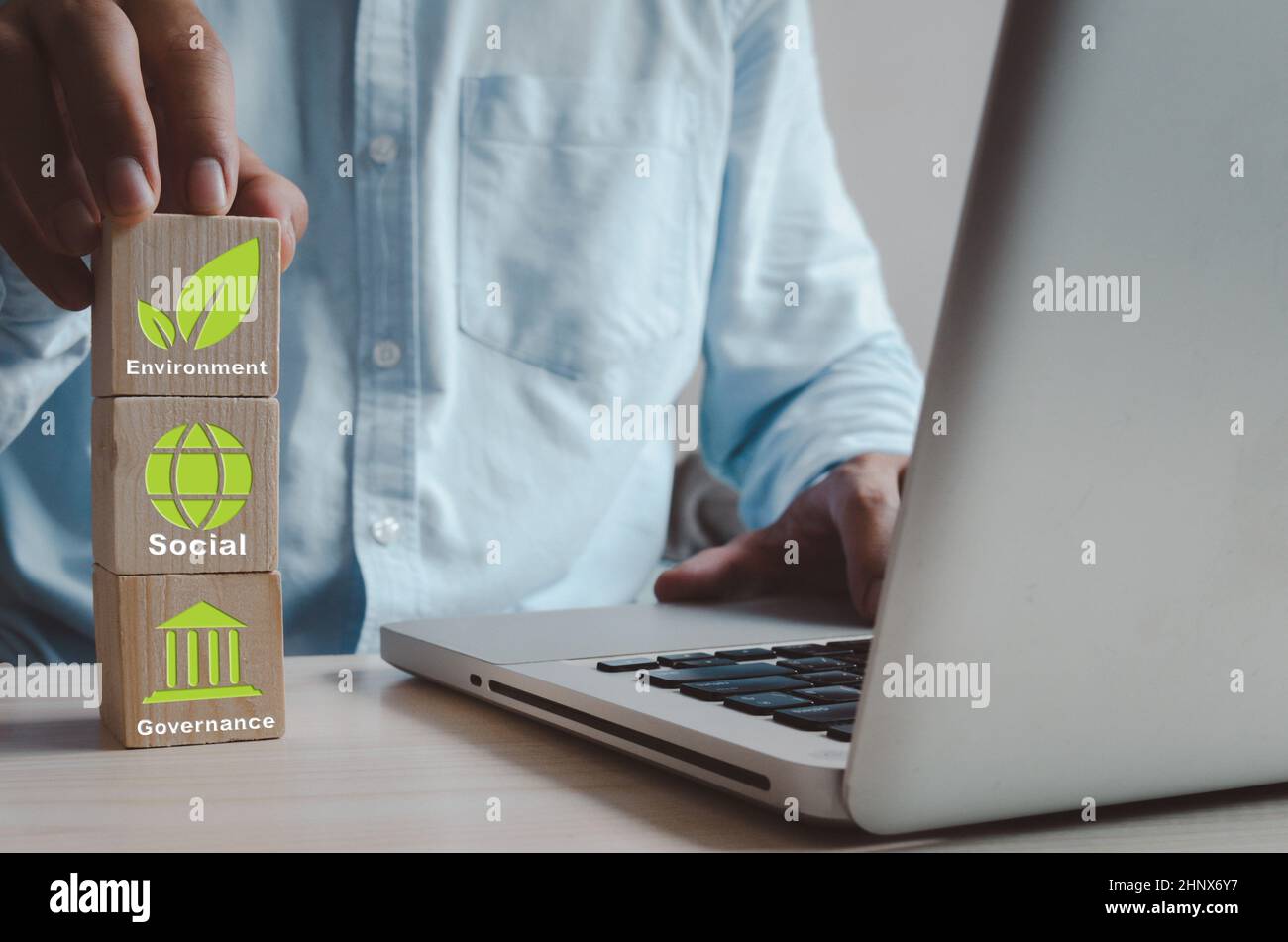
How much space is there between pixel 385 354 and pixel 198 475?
532 mm

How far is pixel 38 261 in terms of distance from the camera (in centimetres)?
56

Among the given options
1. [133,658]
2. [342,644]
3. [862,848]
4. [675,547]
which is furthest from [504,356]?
[675,547]

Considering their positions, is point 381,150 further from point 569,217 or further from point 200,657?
Result: point 200,657

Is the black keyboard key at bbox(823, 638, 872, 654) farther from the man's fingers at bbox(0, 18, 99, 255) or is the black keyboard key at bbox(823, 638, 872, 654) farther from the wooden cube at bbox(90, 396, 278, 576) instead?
the man's fingers at bbox(0, 18, 99, 255)

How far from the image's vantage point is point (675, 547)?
2.21 m

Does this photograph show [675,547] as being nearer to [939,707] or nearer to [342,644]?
[342,644]

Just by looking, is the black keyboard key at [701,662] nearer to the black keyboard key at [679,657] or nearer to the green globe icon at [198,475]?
the black keyboard key at [679,657]

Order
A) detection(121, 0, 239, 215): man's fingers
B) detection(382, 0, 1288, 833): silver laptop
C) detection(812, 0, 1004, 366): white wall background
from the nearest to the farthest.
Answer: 1. detection(382, 0, 1288, 833): silver laptop
2. detection(121, 0, 239, 215): man's fingers
3. detection(812, 0, 1004, 366): white wall background

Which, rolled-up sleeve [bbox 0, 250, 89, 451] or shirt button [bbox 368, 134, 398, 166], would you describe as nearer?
rolled-up sleeve [bbox 0, 250, 89, 451]

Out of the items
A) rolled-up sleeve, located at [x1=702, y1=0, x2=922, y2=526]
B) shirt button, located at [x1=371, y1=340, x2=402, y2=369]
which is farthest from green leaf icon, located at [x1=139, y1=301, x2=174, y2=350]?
rolled-up sleeve, located at [x1=702, y1=0, x2=922, y2=526]

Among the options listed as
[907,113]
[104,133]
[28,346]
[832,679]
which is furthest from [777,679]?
[907,113]

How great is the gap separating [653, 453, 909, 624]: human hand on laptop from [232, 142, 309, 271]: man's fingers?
0.34m

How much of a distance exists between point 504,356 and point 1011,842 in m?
→ 0.81

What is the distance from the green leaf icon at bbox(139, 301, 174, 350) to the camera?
46cm
